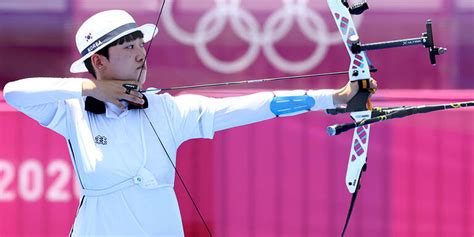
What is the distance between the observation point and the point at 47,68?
11.4ft

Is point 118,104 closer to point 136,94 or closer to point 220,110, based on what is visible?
point 136,94

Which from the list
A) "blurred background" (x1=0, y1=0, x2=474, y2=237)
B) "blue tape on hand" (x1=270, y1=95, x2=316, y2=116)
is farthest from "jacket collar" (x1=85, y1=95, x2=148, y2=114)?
"blurred background" (x1=0, y1=0, x2=474, y2=237)

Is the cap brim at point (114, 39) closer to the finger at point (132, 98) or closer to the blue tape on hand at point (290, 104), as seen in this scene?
the finger at point (132, 98)

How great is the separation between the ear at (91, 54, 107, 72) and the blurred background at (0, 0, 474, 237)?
987 millimetres

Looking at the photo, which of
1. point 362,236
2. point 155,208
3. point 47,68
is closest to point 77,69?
point 155,208

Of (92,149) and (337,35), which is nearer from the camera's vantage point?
(92,149)

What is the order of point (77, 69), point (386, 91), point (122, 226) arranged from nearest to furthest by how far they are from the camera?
point (122, 226)
point (77, 69)
point (386, 91)

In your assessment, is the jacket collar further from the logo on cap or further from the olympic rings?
the olympic rings

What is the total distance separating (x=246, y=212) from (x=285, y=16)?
2.86 ft

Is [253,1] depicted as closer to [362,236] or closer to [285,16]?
[285,16]

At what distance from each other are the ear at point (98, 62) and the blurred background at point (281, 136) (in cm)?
99

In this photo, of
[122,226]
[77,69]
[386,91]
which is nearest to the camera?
[122,226]

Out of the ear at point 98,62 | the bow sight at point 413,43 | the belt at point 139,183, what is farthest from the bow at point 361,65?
the ear at point 98,62

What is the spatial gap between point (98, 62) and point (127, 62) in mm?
111
